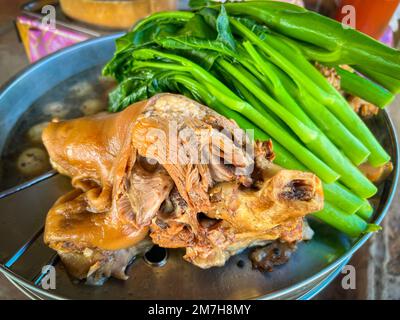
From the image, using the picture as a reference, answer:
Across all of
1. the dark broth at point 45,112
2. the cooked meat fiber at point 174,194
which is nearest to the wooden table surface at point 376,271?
the dark broth at point 45,112

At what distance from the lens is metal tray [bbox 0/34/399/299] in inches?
61.3

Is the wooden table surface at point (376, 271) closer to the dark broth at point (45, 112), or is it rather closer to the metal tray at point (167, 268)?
the metal tray at point (167, 268)

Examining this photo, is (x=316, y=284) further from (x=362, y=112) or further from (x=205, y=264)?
(x=362, y=112)

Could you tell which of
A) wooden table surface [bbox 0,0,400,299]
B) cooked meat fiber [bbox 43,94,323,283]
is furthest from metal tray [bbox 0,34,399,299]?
wooden table surface [bbox 0,0,400,299]

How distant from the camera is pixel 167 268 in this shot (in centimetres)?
168

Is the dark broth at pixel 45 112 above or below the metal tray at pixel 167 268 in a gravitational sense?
above

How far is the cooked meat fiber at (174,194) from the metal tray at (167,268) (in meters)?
0.07

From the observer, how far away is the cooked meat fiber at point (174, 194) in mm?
1313

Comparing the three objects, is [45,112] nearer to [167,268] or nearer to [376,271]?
[167,268]

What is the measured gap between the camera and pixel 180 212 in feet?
4.70

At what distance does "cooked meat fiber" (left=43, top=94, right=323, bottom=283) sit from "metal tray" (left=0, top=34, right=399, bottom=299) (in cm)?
7

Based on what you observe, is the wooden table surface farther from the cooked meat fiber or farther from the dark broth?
the cooked meat fiber

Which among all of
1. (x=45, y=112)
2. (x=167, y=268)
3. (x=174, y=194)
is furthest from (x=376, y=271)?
(x=45, y=112)
